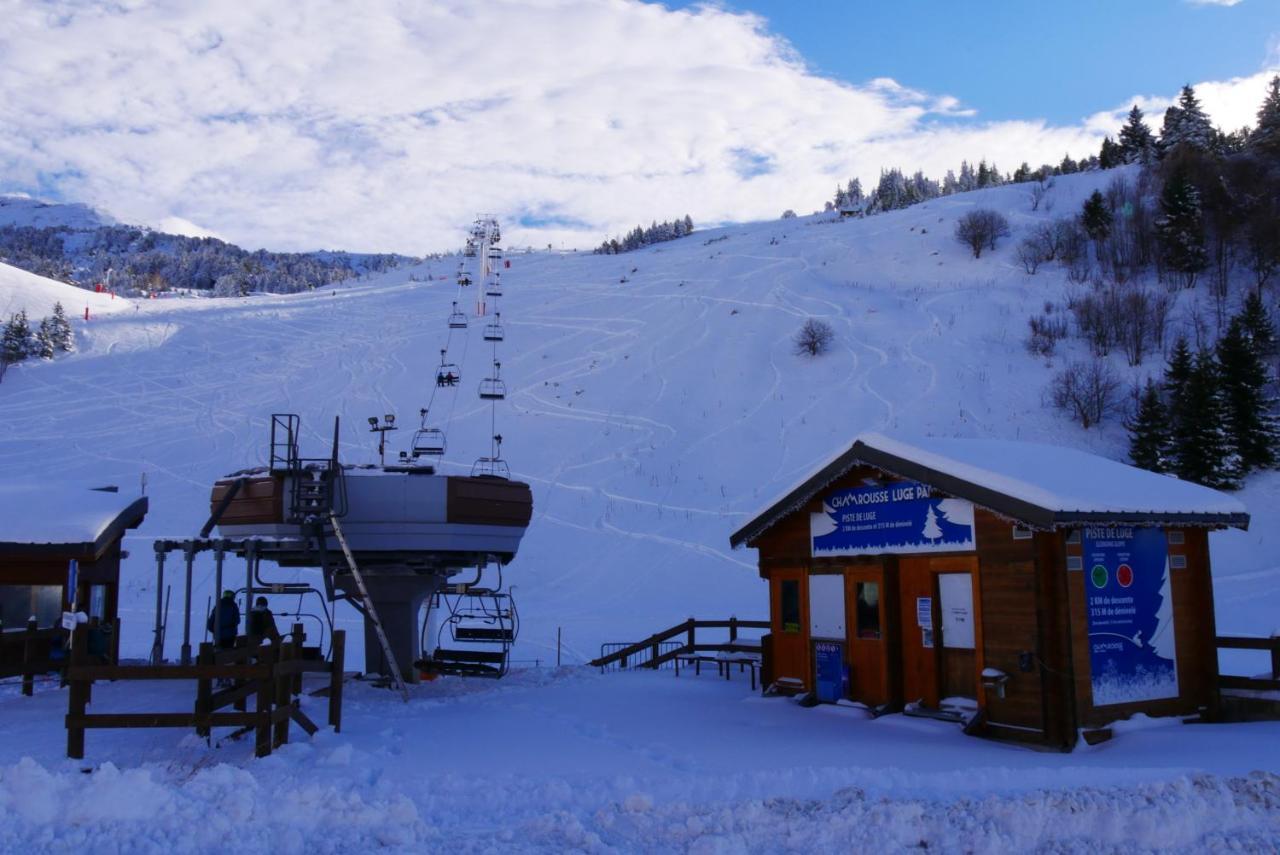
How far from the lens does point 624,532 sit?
1362 inches

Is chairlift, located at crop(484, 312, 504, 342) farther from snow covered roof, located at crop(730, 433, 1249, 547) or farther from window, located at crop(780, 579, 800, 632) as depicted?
snow covered roof, located at crop(730, 433, 1249, 547)

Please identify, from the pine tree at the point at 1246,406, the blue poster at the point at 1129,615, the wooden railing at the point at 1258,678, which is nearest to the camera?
the blue poster at the point at 1129,615

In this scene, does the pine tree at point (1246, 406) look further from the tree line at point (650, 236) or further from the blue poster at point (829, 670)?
the tree line at point (650, 236)

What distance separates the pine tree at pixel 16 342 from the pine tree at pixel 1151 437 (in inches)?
2387

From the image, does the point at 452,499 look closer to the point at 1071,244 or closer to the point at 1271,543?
the point at 1271,543

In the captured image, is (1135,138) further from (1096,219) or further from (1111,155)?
(1096,219)

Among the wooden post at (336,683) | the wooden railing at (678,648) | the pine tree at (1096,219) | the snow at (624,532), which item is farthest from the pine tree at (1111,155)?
the wooden post at (336,683)

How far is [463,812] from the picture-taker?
9062 millimetres

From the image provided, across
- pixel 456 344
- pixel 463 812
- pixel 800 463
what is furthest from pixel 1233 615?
pixel 456 344

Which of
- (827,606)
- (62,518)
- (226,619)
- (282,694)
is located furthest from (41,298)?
(282,694)

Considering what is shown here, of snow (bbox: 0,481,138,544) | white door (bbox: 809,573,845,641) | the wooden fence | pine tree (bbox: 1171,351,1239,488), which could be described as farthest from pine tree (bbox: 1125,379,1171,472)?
the wooden fence

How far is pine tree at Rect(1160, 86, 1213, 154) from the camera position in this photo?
68062 millimetres

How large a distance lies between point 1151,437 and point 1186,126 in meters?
46.7

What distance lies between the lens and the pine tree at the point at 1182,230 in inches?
2005
